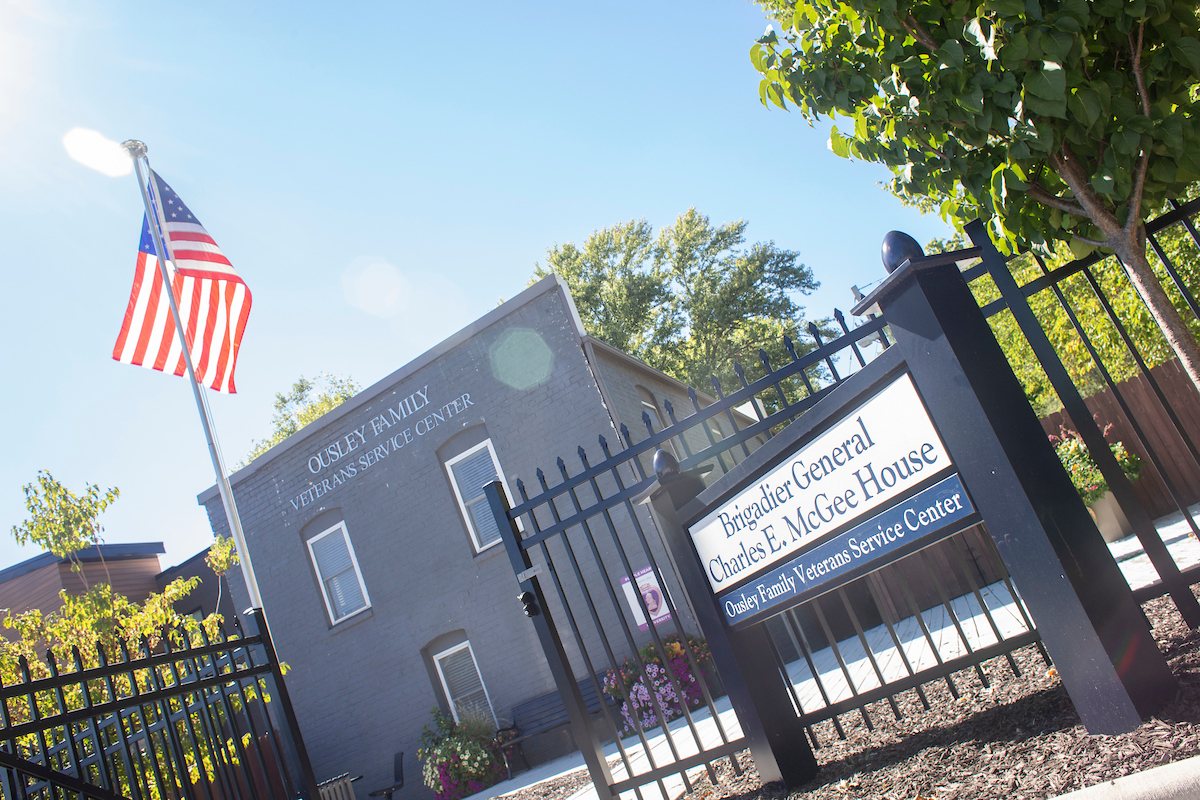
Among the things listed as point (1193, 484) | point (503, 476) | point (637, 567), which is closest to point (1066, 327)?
point (1193, 484)

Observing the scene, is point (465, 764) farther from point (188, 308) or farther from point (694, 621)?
point (188, 308)

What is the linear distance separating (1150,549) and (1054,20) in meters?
2.01

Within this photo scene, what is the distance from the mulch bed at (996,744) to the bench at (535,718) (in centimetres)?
707

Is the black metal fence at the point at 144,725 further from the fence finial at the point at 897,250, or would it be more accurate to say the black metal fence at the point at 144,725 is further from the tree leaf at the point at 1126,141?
the tree leaf at the point at 1126,141

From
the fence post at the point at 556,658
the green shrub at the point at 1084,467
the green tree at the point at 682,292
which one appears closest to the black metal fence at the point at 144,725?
the fence post at the point at 556,658

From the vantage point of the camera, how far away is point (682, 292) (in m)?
32.8

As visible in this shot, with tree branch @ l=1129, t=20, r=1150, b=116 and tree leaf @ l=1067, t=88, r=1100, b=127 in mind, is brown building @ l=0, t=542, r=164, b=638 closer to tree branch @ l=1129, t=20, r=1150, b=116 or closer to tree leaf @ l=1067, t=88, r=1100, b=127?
tree leaf @ l=1067, t=88, r=1100, b=127

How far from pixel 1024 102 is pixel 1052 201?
57 centimetres

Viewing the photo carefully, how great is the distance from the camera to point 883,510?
264 cm

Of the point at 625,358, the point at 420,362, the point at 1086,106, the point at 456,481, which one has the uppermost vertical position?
the point at 420,362

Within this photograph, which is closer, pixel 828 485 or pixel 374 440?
pixel 828 485

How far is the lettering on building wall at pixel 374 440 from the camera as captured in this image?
13.0 metres

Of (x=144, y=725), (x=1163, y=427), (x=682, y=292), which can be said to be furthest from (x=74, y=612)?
(x=682, y=292)

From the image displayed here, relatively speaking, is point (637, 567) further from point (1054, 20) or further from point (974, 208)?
point (1054, 20)
